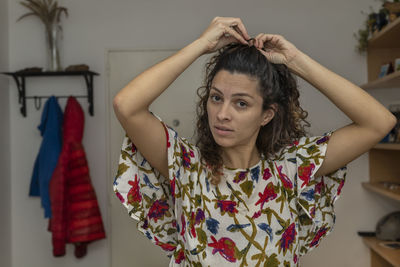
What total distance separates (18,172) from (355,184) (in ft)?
8.11

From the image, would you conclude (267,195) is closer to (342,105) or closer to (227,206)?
(227,206)

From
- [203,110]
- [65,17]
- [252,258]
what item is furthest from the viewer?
[65,17]

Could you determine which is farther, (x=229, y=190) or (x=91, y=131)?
(x=91, y=131)

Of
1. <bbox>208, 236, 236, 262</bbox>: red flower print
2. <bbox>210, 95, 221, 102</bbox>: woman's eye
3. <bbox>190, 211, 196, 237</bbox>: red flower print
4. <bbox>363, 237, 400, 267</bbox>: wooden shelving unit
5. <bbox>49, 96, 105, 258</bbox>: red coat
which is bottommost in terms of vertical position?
<bbox>363, 237, 400, 267</bbox>: wooden shelving unit

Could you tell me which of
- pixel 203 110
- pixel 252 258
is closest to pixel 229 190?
pixel 252 258

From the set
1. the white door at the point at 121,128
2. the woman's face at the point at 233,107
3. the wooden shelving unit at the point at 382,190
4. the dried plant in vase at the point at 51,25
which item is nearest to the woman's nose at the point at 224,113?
the woman's face at the point at 233,107

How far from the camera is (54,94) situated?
2932mm

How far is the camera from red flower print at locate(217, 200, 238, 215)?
114 centimetres

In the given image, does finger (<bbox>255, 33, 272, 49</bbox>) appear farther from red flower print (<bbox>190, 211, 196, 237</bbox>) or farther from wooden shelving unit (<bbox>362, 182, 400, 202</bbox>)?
wooden shelving unit (<bbox>362, 182, 400, 202</bbox>)

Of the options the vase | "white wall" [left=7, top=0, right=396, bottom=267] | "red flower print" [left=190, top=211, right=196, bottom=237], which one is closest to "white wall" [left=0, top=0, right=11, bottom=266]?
"white wall" [left=7, top=0, right=396, bottom=267]

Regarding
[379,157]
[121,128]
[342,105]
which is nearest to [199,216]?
[342,105]

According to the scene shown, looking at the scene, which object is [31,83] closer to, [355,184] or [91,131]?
[91,131]

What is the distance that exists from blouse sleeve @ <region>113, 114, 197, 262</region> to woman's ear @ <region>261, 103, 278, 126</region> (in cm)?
24

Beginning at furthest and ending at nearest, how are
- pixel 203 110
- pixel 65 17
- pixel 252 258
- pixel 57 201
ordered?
pixel 65 17 < pixel 57 201 < pixel 203 110 < pixel 252 258
